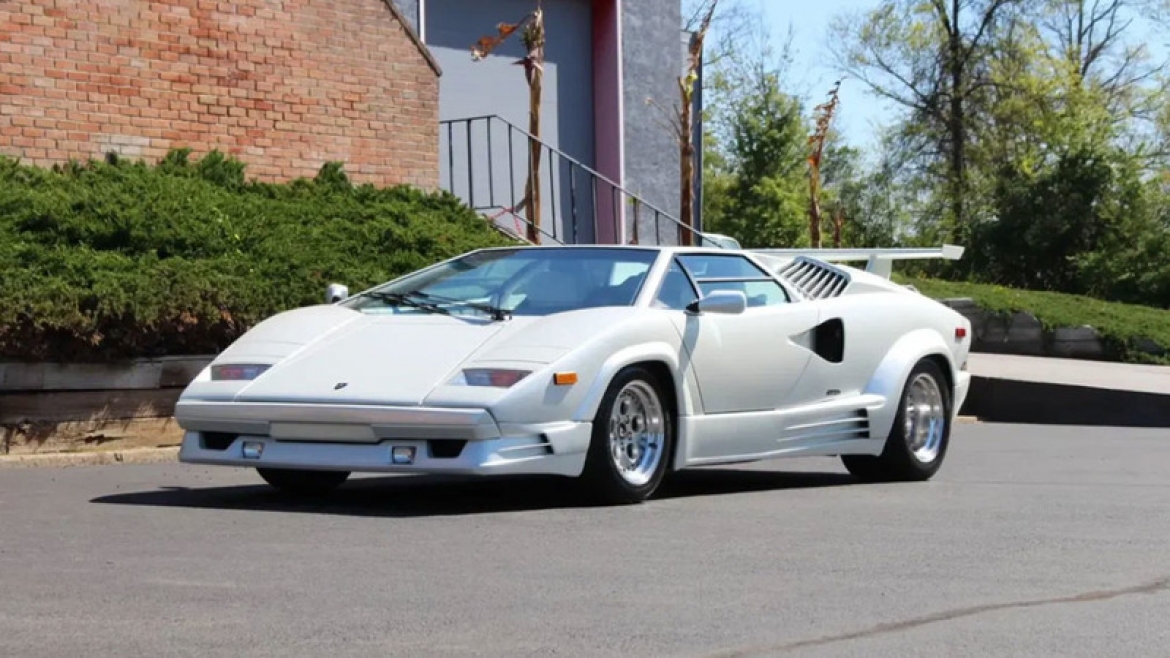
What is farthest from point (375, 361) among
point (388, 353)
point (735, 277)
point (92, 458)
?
point (92, 458)

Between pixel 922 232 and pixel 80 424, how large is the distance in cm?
5009

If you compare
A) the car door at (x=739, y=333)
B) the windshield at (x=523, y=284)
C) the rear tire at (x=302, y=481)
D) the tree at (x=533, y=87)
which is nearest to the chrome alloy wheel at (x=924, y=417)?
the car door at (x=739, y=333)

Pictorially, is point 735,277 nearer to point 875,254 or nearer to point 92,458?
point 875,254

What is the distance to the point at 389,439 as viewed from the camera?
328 inches

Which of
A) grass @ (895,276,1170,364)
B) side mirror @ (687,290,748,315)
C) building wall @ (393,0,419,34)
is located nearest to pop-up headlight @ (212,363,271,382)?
side mirror @ (687,290,748,315)

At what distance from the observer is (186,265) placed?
13.2 m

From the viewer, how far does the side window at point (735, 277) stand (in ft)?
32.3

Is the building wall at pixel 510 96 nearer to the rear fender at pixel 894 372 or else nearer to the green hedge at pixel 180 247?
the green hedge at pixel 180 247

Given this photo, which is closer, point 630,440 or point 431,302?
point 630,440

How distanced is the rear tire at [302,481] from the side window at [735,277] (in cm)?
208

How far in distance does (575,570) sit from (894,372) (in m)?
4.48

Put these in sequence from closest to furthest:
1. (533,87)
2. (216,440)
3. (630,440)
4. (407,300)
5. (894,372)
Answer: (216,440), (630,440), (407,300), (894,372), (533,87)

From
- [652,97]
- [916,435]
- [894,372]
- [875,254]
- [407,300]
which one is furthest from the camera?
[652,97]

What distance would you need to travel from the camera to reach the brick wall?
51.5 feet
